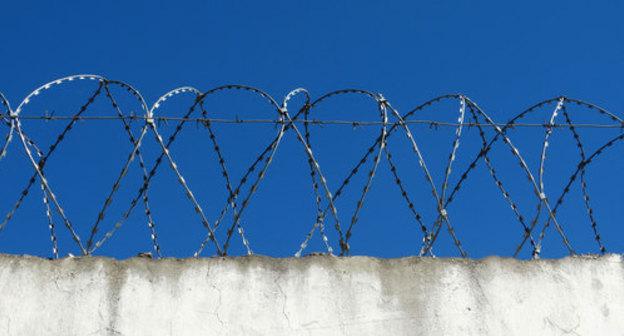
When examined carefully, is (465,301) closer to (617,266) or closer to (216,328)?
(617,266)

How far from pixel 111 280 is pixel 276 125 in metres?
1.34

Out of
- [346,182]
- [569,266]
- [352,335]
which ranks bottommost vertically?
[352,335]

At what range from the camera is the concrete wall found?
5.18m

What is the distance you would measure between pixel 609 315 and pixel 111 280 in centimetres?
288

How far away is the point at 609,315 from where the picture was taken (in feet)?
18.5

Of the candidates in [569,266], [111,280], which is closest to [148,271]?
[111,280]

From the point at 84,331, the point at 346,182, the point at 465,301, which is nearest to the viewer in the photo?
the point at 84,331

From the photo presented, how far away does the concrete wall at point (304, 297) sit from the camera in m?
5.18

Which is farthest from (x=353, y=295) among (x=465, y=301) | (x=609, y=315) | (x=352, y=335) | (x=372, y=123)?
(x=609, y=315)

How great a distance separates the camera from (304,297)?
5352mm

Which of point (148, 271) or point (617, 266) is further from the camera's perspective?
point (617, 266)

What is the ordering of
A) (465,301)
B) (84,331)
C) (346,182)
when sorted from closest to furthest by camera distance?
(84,331), (465,301), (346,182)

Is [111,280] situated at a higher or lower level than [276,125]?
lower

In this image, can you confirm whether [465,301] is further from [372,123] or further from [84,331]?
[84,331]
